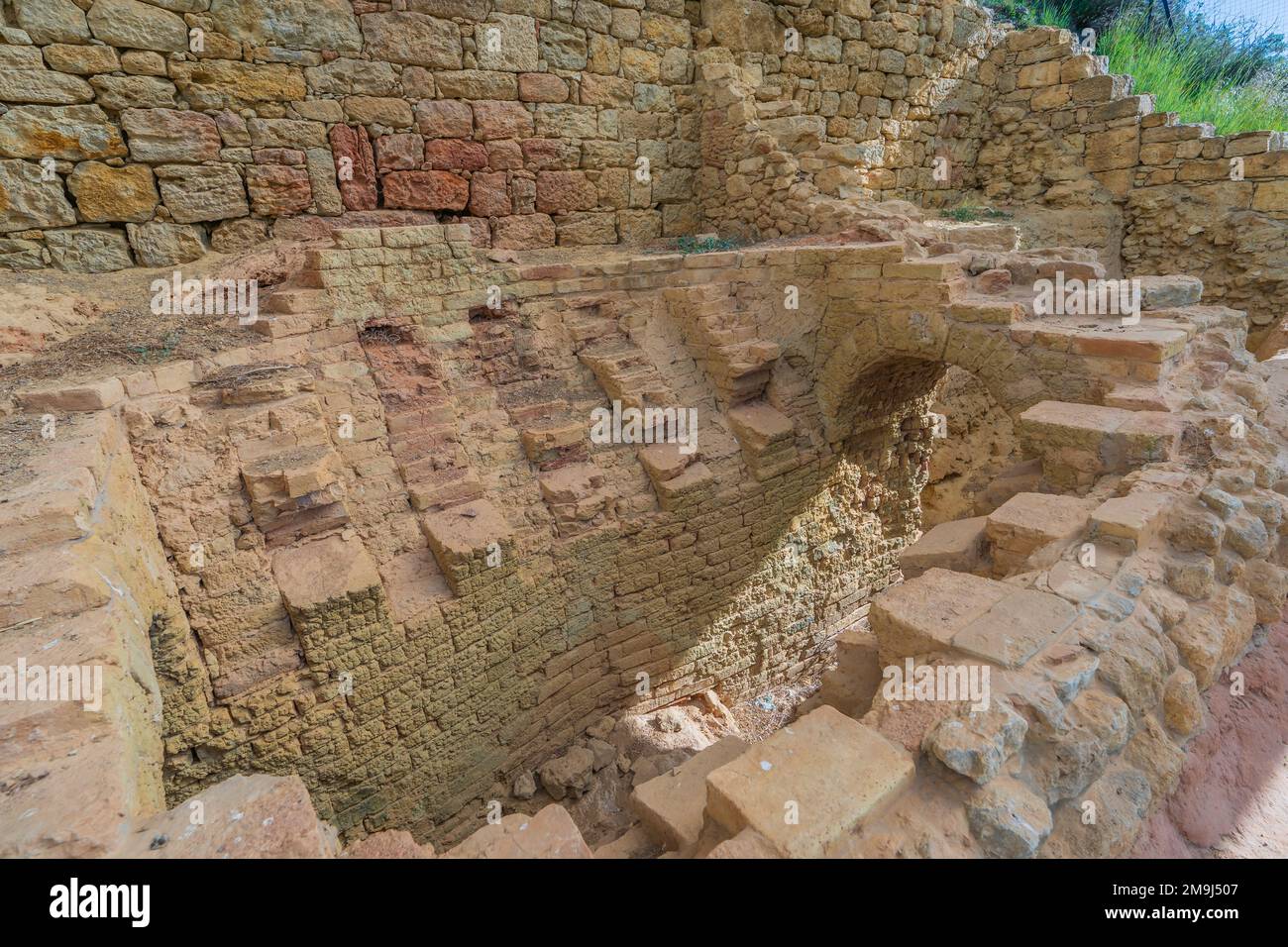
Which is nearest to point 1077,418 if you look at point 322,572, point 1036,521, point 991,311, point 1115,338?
point 1115,338

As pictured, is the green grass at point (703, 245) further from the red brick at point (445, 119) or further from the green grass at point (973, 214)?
the green grass at point (973, 214)

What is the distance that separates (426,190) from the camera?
6.42 m

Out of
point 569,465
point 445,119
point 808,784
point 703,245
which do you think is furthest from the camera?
point 703,245

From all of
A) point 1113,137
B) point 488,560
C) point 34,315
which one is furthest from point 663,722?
point 1113,137

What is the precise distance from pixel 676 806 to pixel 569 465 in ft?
9.37

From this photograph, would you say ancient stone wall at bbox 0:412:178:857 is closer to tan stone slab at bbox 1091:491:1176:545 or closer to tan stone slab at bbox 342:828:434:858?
tan stone slab at bbox 342:828:434:858

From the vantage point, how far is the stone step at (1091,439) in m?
3.74

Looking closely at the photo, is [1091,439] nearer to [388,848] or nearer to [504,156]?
[388,848]

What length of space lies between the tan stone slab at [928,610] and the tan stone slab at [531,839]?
1400 millimetres

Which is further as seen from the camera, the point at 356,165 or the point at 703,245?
the point at 703,245

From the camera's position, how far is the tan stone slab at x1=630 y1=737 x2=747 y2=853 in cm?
261

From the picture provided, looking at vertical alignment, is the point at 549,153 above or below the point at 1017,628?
above

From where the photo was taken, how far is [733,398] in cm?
604

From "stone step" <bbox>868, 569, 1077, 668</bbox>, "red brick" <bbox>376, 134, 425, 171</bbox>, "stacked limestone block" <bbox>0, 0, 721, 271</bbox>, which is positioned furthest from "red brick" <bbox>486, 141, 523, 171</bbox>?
"stone step" <bbox>868, 569, 1077, 668</bbox>
